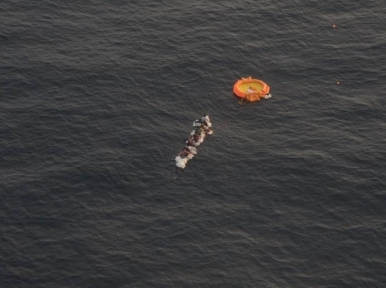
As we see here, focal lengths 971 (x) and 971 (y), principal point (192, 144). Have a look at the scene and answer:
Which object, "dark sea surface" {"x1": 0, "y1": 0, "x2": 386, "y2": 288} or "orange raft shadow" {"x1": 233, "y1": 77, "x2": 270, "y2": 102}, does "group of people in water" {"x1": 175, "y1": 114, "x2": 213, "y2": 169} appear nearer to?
"dark sea surface" {"x1": 0, "y1": 0, "x2": 386, "y2": 288}

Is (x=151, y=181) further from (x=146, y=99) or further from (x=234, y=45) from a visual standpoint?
(x=234, y=45)

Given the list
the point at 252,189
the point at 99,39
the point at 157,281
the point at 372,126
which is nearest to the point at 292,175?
the point at 252,189

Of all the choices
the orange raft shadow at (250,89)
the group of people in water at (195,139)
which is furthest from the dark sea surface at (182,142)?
the orange raft shadow at (250,89)

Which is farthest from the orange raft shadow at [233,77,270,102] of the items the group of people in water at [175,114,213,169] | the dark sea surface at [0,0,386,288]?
the group of people in water at [175,114,213,169]

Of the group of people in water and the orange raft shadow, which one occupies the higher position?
the orange raft shadow

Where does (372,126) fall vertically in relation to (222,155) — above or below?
above

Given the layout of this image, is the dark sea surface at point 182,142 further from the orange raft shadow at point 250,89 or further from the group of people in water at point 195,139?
the orange raft shadow at point 250,89
